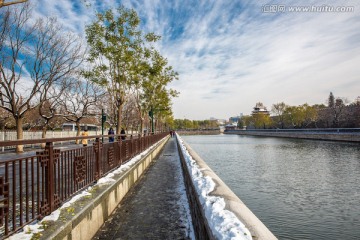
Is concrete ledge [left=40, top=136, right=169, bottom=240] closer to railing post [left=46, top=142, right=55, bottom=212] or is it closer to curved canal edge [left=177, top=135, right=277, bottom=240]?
railing post [left=46, top=142, right=55, bottom=212]

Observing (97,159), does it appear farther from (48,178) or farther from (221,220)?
(221,220)

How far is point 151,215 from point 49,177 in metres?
2.94

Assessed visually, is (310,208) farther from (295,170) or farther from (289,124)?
(289,124)

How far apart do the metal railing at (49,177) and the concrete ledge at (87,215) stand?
0.30 m

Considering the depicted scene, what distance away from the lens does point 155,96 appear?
33.5 metres

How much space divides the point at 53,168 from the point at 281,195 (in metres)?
8.52

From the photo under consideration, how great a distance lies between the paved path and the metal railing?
3.50 feet

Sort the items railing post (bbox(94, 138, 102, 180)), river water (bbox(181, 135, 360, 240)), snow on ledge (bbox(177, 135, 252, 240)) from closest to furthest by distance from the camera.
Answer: snow on ledge (bbox(177, 135, 252, 240)) → railing post (bbox(94, 138, 102, 180)) → river water (bbox(181, 135, 360, 240))

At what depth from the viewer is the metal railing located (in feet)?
9.77

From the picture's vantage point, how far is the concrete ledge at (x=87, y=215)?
136 inches

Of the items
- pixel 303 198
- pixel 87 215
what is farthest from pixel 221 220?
pixel 303 198

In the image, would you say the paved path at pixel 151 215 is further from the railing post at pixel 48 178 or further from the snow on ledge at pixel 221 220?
the railing post at pixel 48 178

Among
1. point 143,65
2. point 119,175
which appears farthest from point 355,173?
point 143,65

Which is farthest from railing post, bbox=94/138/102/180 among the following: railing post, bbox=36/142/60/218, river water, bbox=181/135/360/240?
river water, bbox=181/135/360/240
